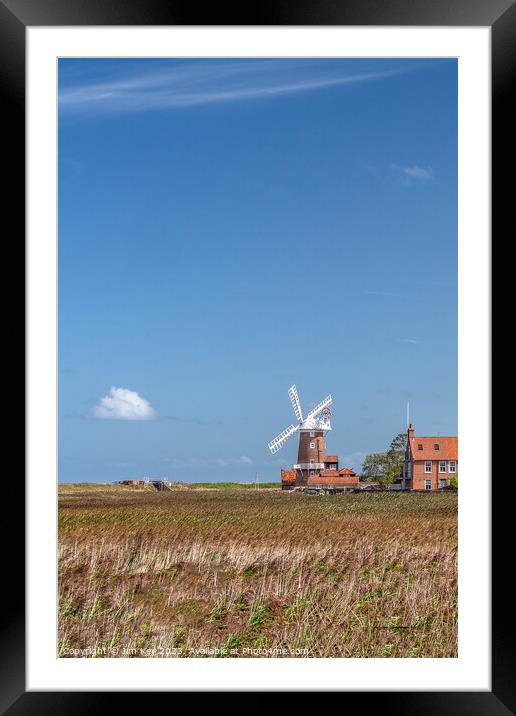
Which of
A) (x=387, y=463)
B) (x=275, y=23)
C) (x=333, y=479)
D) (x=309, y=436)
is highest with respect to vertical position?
(x=275, y=23)

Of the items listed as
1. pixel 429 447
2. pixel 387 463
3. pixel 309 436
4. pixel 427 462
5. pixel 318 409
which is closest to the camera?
pixel 429 447

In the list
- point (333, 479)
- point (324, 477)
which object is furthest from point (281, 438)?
point (333, 479)

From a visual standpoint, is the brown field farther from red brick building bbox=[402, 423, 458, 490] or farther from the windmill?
the windmill

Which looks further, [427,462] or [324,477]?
[324,477]

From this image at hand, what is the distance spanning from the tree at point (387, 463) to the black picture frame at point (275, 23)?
1794 centimetres

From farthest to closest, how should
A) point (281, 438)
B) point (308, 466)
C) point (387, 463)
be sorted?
point (308, 466)
point (281, 438)
point (387, 463)

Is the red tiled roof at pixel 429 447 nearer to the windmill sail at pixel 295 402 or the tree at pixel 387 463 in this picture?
the tree at pixel 387 463

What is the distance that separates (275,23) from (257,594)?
2833 millimetres

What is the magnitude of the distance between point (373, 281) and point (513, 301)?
19.5m

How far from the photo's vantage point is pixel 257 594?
348cm

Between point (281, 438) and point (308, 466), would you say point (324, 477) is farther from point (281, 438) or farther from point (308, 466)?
point (281, 438)

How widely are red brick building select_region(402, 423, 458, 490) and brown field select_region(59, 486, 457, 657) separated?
38.9 ft

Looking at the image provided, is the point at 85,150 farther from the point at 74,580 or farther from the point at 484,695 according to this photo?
the point at 484,695

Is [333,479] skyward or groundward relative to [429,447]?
groundward
